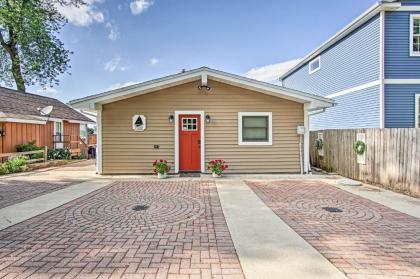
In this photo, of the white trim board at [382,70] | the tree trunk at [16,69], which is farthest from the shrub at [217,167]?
the tree trunk at [16,69]

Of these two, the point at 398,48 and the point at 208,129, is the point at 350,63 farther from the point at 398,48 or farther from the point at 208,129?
the point at 208,129

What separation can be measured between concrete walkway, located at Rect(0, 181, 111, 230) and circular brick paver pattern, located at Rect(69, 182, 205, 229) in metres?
0.55

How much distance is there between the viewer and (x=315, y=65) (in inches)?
632

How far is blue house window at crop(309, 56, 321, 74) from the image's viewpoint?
15.5 meters

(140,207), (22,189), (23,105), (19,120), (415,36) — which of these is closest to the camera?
(140,207)

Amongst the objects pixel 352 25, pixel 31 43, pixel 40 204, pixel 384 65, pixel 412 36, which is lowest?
pixel 40 204

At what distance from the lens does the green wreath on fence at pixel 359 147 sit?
840 centimetres

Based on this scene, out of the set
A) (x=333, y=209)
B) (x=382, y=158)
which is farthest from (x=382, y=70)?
(x=333, y=209)

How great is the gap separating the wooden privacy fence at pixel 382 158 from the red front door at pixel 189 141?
494 cm

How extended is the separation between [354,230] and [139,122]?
7.56m

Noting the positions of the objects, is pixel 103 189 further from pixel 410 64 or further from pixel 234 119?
pixel 410 64

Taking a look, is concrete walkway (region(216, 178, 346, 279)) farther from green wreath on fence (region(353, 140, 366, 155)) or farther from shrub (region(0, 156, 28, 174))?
shrub (region(0, 156, 28, 174))

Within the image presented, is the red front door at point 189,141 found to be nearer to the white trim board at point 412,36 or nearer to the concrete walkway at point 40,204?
the concrete walkway at point 40,204

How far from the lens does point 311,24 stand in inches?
664
